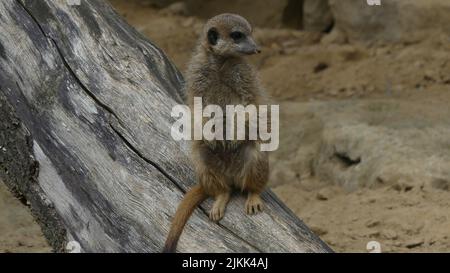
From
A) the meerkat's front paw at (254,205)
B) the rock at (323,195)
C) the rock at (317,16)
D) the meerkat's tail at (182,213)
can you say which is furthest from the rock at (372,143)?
the meerkat's tail at (182,213)

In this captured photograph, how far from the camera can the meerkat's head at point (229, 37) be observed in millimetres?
4059

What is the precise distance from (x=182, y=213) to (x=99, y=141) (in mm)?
489

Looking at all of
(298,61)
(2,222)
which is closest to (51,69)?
(2,222)

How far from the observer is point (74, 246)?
392 cm

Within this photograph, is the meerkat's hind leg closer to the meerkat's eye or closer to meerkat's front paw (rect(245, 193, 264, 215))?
meerkat's front paw (rect(245, 193, 264, 215))

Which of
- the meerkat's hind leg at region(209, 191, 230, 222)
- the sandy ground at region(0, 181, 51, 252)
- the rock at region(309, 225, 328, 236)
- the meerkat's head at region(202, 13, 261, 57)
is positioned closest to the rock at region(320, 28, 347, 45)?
the rock at region(309, 225, 328, 236)

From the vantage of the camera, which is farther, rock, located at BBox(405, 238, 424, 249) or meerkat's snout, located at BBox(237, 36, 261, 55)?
rock, located at BBox(405, 238, 424, 249)

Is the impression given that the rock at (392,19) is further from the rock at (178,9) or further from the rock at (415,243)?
the rock at (415,243)

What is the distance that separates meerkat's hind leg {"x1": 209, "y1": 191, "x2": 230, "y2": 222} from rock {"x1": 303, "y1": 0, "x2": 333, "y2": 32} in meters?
3.96

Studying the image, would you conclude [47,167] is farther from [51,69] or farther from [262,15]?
[262,15]

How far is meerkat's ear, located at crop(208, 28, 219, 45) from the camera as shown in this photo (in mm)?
4125

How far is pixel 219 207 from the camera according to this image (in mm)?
3842

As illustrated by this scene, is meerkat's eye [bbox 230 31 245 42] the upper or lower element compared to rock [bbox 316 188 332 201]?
upper
